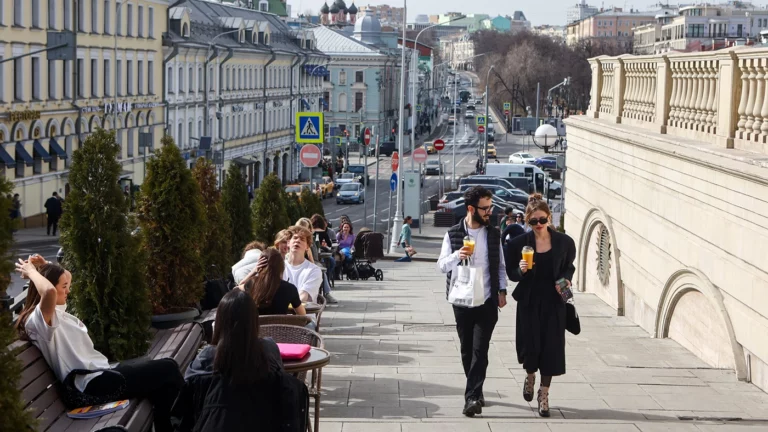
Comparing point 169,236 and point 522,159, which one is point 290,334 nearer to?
point 169,236

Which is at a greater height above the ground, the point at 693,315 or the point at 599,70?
the point at 599,70

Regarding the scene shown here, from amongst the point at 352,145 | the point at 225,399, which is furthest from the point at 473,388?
the point at 352,145

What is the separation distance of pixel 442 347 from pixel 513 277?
3.26m

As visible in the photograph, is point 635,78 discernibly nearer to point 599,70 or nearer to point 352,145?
point 599,70

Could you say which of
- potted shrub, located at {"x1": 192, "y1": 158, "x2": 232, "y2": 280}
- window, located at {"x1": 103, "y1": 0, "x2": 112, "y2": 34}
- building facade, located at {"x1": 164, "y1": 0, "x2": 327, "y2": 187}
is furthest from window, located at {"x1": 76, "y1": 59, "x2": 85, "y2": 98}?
potted shrub, located at {"x1": 192, "y1": 158, "x2": 232, "y2": 280}

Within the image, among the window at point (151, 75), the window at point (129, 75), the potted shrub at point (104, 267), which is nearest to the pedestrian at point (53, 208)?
the window at point (129, 75)

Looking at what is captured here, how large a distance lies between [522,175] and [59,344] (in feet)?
200

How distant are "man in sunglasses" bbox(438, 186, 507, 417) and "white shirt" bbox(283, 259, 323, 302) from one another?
1739 mm

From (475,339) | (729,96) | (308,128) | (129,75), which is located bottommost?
(475,339)

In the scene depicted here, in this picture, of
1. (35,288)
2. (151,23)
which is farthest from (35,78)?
(35,288)

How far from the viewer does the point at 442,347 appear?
1232cm

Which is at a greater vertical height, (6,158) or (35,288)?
(35,288)

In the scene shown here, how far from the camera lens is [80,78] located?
159 ft

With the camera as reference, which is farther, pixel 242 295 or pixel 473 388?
pixel 473 388
